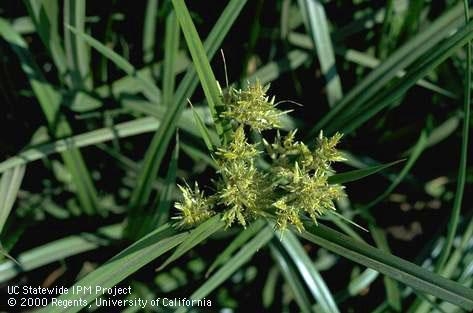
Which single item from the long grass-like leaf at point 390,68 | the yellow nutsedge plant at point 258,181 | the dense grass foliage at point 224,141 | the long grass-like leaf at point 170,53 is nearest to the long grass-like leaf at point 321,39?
the dense grass foliage at point 224,141

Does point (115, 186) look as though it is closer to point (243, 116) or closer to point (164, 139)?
point (164, 139)

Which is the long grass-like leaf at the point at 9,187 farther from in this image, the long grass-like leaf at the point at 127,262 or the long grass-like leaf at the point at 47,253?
the long grass-like leaf at the point at 127,262

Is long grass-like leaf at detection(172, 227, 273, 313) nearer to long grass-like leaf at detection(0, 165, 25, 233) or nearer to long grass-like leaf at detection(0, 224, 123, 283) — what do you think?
long grass-like leaf at detection(0, 224, 123, 283)

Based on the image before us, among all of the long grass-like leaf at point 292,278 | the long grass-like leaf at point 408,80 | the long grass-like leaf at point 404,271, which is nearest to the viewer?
the long grass-like leaf at point 404,271

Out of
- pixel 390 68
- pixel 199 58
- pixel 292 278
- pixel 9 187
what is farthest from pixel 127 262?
pixel 390 68

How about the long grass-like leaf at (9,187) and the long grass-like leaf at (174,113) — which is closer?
the long grass-like leaf at (174,113)

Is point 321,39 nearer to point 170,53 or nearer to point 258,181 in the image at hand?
Answer: point 170,53
